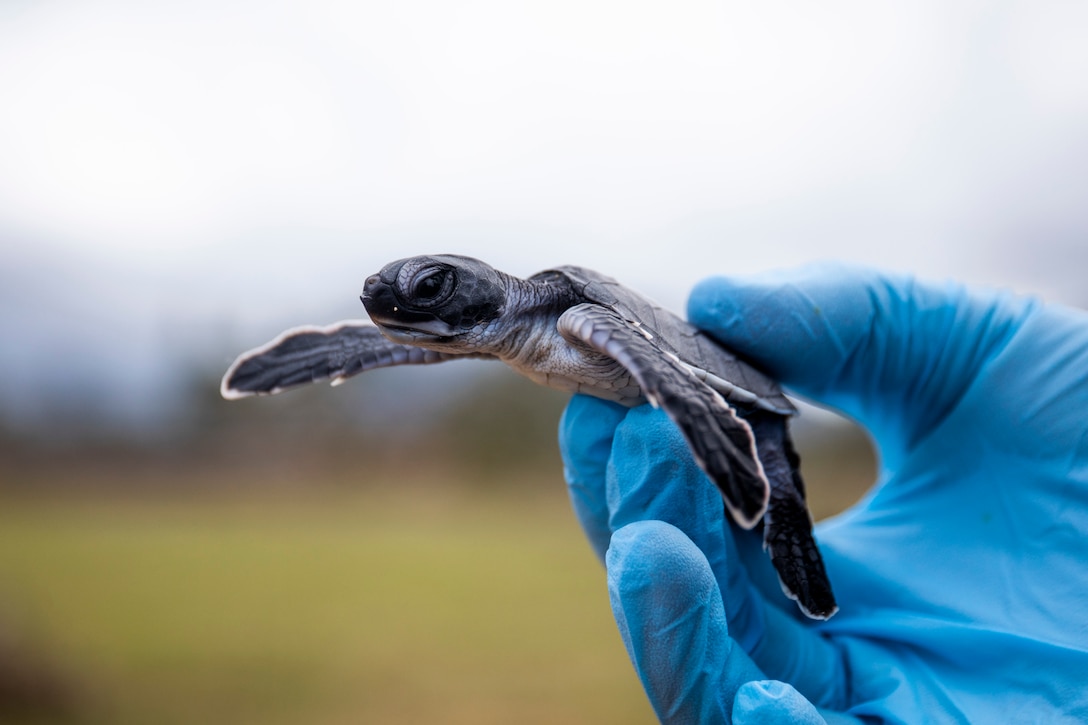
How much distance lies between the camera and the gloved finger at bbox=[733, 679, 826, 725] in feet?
1.97

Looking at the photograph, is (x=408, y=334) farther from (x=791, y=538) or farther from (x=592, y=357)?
(x=791, y=538)

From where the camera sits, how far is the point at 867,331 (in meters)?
0.94

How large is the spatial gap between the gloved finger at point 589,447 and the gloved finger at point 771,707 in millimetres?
310

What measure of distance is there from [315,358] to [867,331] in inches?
33.1

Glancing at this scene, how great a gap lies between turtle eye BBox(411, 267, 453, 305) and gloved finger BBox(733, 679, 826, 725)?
0.53m

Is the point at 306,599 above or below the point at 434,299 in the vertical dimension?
below

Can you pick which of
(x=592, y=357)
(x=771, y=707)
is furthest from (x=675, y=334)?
(x=771, y=707)

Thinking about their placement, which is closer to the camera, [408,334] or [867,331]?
[408,334]

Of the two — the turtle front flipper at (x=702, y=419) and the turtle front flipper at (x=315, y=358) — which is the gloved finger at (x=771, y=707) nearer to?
the turtle front flipper at (x=702, y=419)

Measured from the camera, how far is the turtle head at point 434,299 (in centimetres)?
61

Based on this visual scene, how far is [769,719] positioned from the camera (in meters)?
0.60

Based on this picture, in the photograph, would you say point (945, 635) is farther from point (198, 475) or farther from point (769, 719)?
point (198, 475)

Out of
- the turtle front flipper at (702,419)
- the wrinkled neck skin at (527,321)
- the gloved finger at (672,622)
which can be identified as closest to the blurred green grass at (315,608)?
the gloved finger at (672,622)

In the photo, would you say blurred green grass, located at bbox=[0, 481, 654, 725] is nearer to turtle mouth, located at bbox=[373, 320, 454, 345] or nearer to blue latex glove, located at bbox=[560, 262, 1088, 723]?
blue latex glove, located at bbox=[560, 262, 1088, 723]
